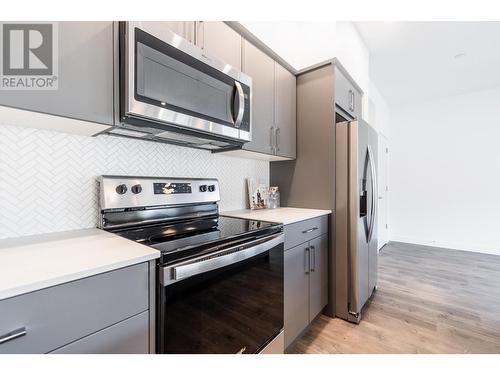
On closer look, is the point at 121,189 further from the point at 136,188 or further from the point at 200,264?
the point at 200,264

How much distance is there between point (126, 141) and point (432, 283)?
11.2 feet

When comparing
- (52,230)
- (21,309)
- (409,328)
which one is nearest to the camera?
(21,309)

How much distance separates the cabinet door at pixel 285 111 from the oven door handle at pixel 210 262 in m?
1.02

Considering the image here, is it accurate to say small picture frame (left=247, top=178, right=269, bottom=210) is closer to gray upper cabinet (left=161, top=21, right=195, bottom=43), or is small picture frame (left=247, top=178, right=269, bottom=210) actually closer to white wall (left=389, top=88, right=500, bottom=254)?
gray upper cabinet (left=161, top=21, right=195, bottom=43)

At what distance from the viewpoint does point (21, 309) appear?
22.8 inches

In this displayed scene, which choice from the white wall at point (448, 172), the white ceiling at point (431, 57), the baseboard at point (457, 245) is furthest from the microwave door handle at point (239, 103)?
the baseboard at point (457, 245)

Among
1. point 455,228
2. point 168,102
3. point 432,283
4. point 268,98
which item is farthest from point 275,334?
point 455,228

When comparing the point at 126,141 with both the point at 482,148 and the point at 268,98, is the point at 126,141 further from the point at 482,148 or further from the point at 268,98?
the point at 482,148

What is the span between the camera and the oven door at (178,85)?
1.01 m

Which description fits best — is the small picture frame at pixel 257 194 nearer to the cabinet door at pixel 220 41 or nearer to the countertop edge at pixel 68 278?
A: the cabinet door at pixel 220 41

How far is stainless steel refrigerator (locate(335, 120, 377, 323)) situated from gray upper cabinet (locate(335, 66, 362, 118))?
30 cm

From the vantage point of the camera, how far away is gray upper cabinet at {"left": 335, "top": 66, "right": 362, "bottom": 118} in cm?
208

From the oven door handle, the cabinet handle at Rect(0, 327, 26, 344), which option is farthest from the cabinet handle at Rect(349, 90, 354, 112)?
the cabinet handle at Rect(0, 327, 26, 344)

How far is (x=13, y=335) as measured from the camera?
0.57 metres
